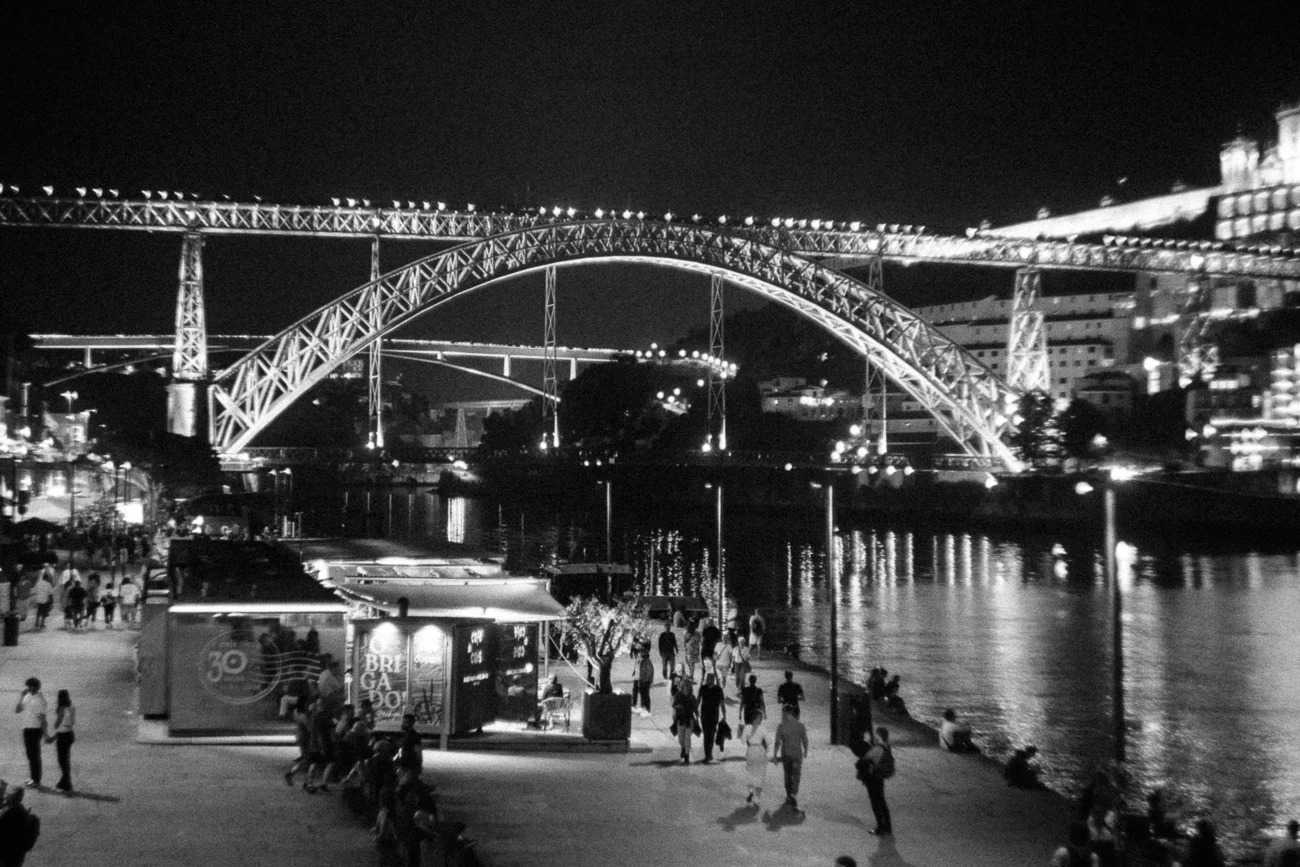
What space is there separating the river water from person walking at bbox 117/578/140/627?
434 inches

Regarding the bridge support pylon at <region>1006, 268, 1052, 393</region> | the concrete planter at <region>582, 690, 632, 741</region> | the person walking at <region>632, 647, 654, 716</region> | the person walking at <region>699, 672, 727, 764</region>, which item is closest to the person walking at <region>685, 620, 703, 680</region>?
the person walking at <region>632, 647, 654, 716</region>

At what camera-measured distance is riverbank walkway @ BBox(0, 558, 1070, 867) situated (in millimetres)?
8852

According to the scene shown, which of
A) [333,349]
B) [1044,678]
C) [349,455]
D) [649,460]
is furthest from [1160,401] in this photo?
[1044,678]

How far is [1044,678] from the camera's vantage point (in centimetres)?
2386

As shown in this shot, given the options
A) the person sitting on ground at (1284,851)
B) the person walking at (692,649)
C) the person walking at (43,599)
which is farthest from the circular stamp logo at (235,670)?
the person sitting on ground at (1284,851)

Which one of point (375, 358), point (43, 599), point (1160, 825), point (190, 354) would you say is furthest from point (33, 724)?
point (375, 358)

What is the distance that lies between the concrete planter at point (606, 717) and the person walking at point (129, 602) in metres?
8.82

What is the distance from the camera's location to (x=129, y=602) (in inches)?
771

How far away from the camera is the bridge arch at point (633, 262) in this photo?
1741 inches

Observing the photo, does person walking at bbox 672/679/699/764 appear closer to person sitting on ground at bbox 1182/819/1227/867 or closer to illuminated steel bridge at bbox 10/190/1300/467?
person sitting on ground at bbox 1182/819/1227/867

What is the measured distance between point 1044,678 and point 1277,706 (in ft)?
12.5

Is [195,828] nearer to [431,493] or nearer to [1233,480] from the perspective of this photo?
[1233,480]

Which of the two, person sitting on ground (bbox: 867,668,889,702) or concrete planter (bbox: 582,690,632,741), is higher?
concrete planter (bbox: 582,690,632,741)

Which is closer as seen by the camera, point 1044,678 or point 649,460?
point 1044,678
